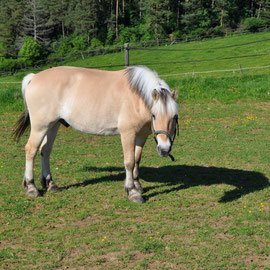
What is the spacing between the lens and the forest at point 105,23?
58750mm

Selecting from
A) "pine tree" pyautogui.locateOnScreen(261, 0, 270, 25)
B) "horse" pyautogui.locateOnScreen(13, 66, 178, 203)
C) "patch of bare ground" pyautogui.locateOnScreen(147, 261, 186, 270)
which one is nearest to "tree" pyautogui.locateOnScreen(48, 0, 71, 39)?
"pine tree" pyautogui.locateOnScreen(261, 0, 270, 25)

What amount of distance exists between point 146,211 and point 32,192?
208cm

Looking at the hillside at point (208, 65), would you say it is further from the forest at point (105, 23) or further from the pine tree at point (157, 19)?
the pine tree at point (157, 19)

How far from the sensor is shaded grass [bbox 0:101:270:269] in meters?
4.81

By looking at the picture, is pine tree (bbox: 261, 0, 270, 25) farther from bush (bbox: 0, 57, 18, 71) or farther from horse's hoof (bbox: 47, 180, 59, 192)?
horse's hoof (bbox: 47, 180, 59, 192)

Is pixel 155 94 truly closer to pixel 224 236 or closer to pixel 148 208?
pixel 148 208

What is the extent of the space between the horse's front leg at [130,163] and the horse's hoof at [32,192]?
1.58 meters

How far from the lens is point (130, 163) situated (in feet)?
21.7

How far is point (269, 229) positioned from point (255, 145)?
199 inches

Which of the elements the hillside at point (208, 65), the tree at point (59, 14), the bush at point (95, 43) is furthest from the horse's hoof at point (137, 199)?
the tree at point (59, 14)

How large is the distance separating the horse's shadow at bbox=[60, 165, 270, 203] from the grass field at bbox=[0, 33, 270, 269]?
20 millimetres

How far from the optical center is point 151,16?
62.8m

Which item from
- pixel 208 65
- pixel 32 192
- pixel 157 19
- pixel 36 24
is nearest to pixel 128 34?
pixel 157 19

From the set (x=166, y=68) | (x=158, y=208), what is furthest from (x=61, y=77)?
(x=166, y=68)
